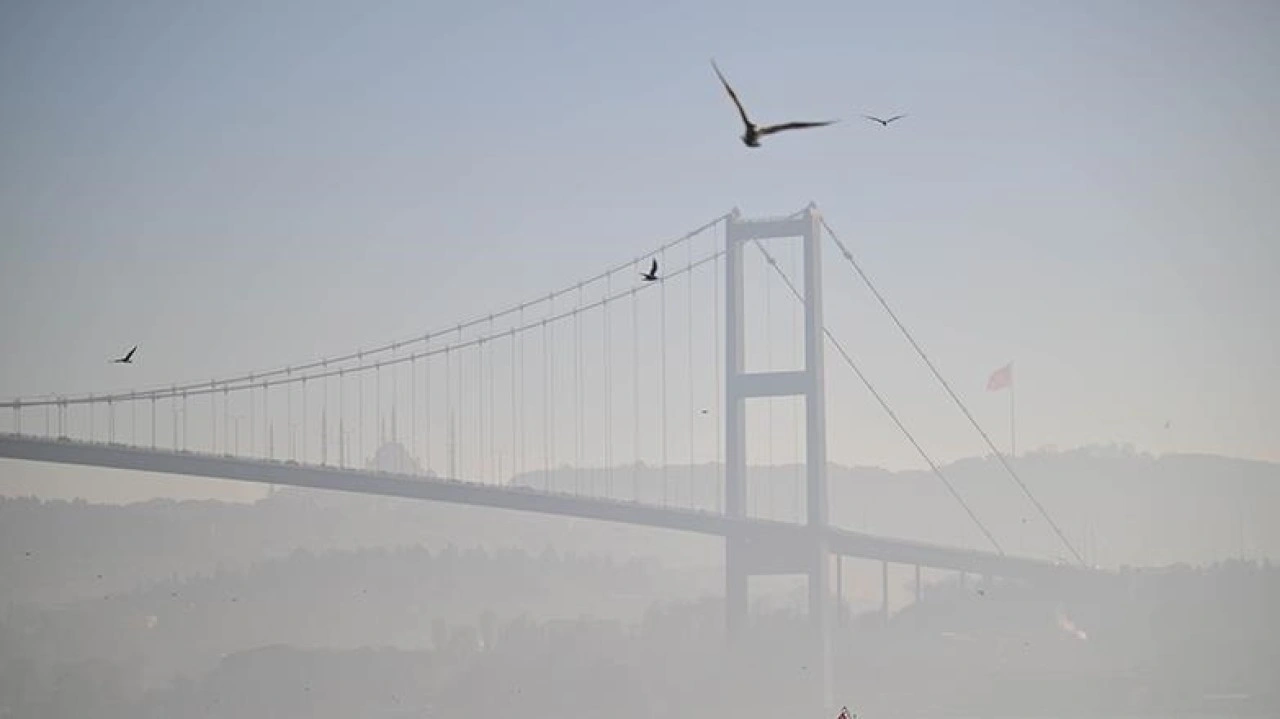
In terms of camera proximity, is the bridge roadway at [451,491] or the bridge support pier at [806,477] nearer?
the bridge roadway at [451,491]

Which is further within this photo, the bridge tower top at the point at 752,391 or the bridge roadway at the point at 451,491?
the bridge tower top at the point at 752,391

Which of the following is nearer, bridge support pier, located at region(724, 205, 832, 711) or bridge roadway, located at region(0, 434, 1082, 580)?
bridge roadway, located at region(0, 434, 1082, 580)

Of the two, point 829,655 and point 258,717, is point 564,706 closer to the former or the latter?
point 258,717

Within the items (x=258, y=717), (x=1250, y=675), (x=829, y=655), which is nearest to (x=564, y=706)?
(x=258, y=717)

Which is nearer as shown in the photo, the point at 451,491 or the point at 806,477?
the point at 451,491
